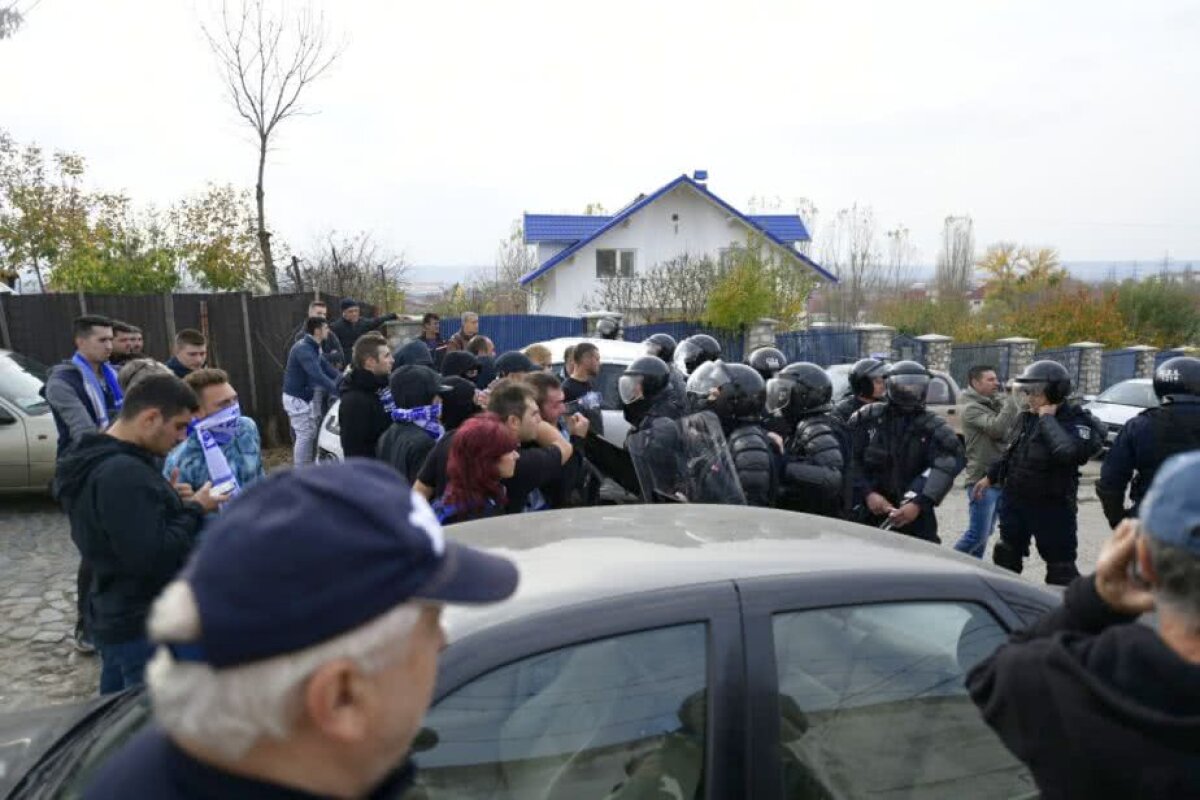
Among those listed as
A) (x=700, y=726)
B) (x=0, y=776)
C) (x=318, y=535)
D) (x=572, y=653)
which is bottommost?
(x=0, y=776)

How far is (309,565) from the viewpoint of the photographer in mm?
1021

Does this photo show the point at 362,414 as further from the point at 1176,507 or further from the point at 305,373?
the point at 1176,507

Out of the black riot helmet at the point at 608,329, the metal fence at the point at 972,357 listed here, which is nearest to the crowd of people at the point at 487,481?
the black riot helmet at the point at 608,329

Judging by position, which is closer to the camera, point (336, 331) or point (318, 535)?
point (318, 535)

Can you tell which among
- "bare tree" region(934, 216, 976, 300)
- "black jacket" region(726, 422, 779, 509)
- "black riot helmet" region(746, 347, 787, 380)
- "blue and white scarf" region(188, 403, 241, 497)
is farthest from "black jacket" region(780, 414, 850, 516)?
"bare tree" region(934, 216, 976, 300)

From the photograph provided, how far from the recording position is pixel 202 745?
3.39 feet

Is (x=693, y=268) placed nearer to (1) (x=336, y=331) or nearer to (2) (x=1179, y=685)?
(1) (x=336, y=331)

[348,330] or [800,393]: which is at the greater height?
[348,330]

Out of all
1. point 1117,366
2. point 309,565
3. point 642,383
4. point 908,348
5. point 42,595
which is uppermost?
point 309,565

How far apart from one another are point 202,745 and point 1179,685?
1.42 meters

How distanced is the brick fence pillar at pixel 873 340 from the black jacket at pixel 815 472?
15.8 meters

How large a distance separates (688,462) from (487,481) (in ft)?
4.27

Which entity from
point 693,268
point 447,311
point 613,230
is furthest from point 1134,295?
point 447,311

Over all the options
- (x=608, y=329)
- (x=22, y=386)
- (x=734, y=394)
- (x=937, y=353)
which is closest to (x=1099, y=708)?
(x=734, y=394)
